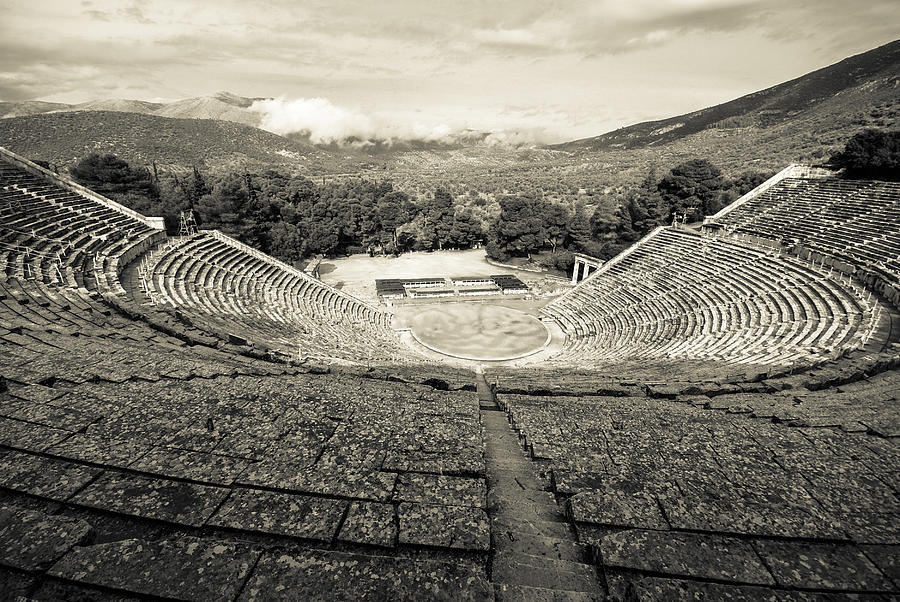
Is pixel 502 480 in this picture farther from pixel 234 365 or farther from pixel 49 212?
pixel 49 212

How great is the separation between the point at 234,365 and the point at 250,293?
1350 centimetres

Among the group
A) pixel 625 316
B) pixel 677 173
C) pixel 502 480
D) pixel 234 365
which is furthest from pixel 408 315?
pixel 677 173

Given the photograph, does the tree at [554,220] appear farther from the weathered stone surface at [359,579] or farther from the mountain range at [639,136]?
the weathered stone surface at [359,579]

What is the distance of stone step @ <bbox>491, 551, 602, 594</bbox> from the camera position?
3625 millimetres

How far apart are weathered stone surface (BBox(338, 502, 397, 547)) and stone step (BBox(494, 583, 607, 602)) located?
1.01m

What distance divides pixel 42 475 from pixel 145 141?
299ft

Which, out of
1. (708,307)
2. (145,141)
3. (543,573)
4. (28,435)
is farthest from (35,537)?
(145,141)

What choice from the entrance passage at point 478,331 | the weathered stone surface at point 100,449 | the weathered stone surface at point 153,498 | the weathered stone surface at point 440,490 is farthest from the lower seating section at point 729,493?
the entrance passage at point 478,331

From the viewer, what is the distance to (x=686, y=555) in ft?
12.0

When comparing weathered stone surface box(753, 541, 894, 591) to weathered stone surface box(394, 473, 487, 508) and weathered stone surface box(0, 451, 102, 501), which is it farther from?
weathered stone surface box(0, 451, 102, 501)

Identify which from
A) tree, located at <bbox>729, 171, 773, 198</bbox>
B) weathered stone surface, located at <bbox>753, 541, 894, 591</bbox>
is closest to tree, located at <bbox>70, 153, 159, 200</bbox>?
weathered stone surface, located at <bbox>753, 541, 894, 591</bbox>

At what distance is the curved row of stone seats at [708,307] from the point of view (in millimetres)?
14859

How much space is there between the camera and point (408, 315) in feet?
90.4

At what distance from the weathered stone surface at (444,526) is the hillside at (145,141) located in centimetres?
6998
